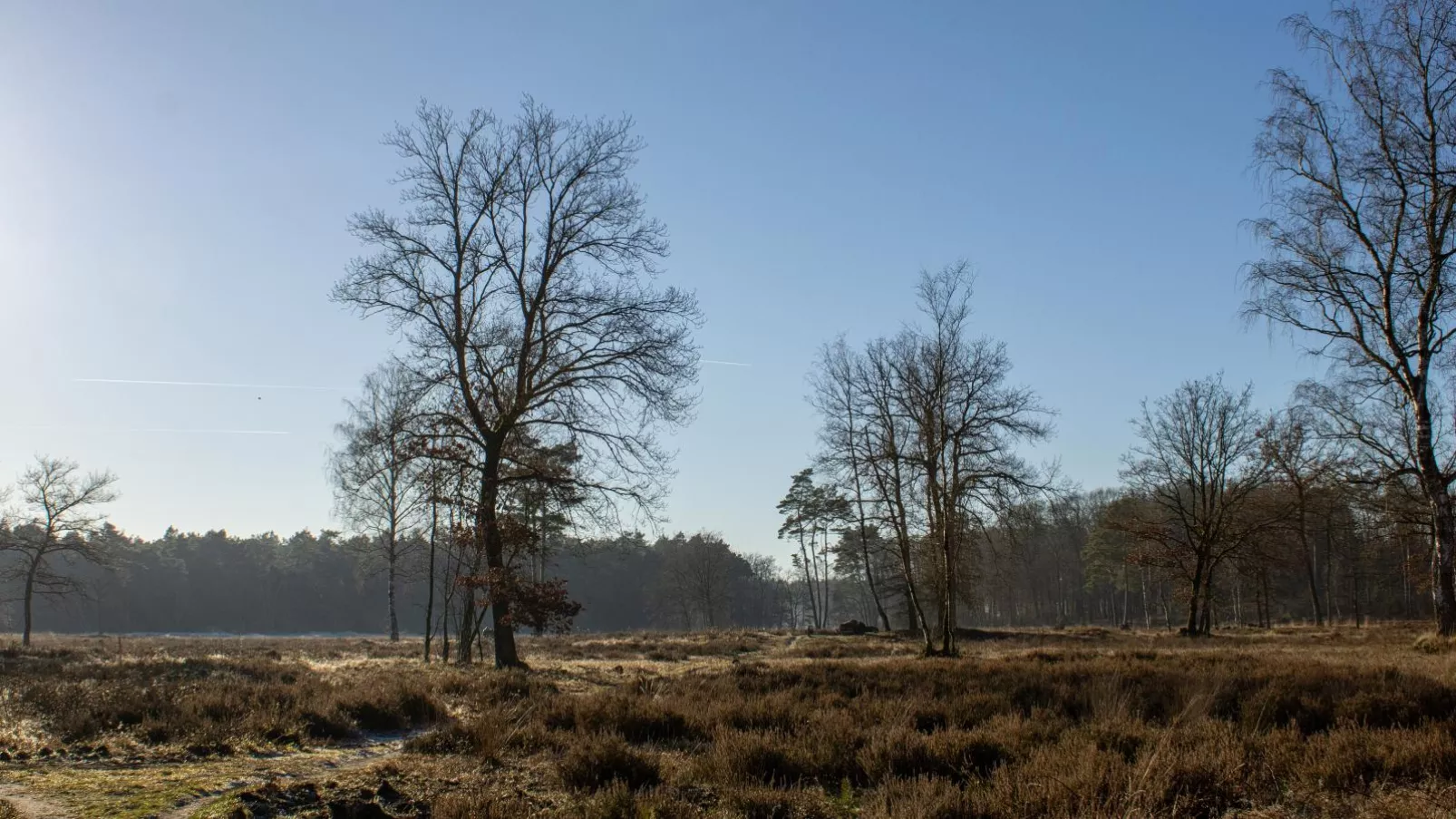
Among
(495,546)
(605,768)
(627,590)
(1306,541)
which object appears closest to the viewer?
(605,768)

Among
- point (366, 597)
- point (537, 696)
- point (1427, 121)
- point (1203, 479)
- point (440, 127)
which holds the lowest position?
point (366, 597)

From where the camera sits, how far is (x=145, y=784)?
6473 millimetres

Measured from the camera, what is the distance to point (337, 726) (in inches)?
397

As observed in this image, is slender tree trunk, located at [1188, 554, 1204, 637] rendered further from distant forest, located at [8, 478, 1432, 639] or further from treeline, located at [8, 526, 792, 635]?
treeline, located at [8, 526, 792, 635]

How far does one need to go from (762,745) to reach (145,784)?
508 cm

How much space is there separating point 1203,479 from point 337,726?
3835 centimetres

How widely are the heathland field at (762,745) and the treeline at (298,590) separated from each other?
211ft

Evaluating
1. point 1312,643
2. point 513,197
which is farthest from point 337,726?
point 1312,643

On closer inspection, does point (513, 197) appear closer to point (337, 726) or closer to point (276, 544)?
point (337, 726)

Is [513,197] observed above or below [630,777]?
above

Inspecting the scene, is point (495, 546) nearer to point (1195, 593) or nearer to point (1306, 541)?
point (1195, 593)

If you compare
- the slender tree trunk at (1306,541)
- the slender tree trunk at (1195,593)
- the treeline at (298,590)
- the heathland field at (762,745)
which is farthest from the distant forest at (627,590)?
the heathland field at (762,745)

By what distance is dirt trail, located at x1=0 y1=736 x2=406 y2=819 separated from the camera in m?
5.60

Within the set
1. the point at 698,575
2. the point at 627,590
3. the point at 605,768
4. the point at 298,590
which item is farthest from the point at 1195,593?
the point at 298,590
